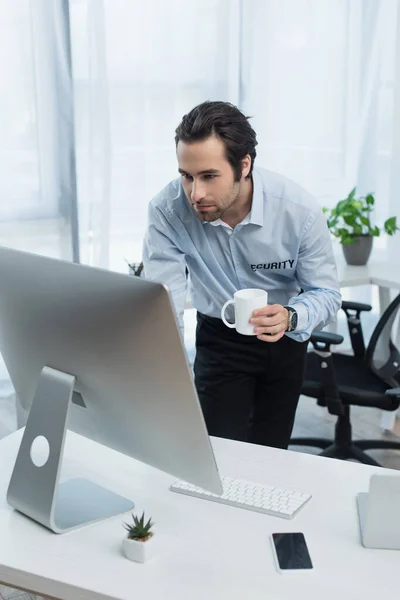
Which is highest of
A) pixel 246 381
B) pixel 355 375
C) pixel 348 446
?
pixel 246 381

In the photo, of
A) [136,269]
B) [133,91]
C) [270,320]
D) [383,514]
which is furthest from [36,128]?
[383,514]

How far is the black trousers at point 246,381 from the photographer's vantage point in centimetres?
245

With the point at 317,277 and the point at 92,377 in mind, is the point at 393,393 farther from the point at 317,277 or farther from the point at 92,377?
the point at 92,377

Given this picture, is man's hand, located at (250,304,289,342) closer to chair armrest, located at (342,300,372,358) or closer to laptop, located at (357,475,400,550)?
laptop, located at (357,475,400,550)

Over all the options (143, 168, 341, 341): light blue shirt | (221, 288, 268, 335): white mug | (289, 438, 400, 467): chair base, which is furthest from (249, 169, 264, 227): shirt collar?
(289, 438, 400, 467): chair base

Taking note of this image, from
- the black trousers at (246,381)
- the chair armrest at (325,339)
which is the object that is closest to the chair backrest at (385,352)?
the chair armrest at (325,339)

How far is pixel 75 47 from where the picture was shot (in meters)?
3.45

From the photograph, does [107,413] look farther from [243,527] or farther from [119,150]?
[119,150]

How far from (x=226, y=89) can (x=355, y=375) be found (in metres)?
1.54

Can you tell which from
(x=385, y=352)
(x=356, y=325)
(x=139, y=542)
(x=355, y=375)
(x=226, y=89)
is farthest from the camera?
(x=226, y=89)

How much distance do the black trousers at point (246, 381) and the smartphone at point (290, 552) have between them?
0.90 m

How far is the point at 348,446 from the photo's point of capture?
3297mm

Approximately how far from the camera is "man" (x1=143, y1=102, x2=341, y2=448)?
2170 mm

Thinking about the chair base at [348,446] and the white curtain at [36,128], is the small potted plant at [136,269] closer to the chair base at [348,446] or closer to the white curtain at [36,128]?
the white curtain at [36,128]
